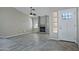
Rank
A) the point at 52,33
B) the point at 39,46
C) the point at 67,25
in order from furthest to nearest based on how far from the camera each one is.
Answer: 1. the point at 52,33
2. the point at 67,25
3. the point at 39,46

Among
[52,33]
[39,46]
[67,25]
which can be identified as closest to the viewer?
[39,46]

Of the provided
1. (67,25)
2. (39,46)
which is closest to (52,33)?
(67,25)

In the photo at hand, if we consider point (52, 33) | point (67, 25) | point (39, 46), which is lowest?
point (39, 46)

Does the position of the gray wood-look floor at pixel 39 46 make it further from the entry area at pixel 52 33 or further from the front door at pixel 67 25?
the front door at pixel 67 25

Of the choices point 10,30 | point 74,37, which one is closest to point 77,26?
point 74,37

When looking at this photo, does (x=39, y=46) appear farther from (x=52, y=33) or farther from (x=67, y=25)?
(x=52, y=33)

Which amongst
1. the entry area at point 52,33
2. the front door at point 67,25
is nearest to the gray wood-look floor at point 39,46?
the entry area at point 52,33

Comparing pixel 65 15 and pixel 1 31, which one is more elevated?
pixel 65 15

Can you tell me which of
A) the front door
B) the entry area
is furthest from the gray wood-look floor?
the front door

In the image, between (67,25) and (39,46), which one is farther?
(67,25)
